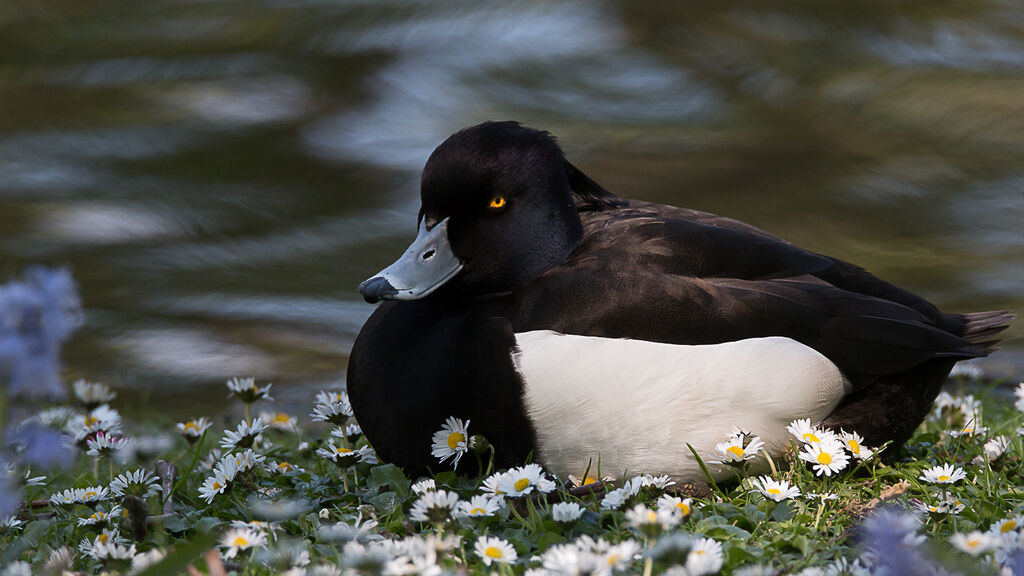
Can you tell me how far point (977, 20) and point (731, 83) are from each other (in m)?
1.84

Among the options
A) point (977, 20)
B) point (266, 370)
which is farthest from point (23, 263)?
point (977, 20)

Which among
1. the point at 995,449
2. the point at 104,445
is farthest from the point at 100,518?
the point at 995,449

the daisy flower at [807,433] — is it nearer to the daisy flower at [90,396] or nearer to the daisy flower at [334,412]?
the daisy flower at [334,412]

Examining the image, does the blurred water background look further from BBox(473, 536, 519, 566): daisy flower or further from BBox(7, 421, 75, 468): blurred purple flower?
BBox(7, 421, 75, 468): blurred purple flower

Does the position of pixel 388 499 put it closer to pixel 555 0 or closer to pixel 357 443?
pixel 357 443

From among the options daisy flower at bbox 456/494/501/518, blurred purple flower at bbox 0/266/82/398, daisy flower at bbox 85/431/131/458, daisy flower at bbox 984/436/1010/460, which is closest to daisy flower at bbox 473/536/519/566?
daisy flower at bbox 456/494/501/518

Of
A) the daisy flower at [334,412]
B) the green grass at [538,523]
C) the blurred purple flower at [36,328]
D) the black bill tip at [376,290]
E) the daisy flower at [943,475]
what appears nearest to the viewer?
the blurred purple flower at [36,328]

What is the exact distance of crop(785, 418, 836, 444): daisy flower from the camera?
2969 mm

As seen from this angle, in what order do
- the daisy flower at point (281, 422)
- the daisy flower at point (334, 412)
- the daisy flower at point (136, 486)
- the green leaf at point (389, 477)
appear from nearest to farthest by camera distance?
the daisy flower at point (136, 486) < the green leaf at point (389, 477) < the daisy flower at point (334, 412) < the daisy flower at point (281, 422)

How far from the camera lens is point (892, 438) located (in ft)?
11.0

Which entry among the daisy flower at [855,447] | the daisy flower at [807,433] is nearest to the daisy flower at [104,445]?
the daisy flower at [807,433]

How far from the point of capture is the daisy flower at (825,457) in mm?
2914

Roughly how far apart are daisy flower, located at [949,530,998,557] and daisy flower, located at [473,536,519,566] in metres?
0.88

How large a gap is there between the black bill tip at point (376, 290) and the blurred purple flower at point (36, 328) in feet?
5.54
